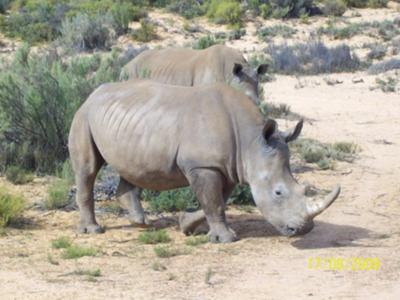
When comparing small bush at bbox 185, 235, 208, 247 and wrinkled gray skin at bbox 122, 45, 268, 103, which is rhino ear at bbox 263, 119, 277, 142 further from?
wrinkled gray skin at bbox 122, 45, 268, 103

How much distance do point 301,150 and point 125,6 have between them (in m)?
18.8

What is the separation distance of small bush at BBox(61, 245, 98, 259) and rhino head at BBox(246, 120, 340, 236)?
166 centimetres

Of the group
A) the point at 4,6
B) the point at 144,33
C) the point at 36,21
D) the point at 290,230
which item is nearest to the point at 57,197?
the point at 290,230

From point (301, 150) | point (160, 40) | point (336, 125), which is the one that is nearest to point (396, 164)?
point (301, 150)

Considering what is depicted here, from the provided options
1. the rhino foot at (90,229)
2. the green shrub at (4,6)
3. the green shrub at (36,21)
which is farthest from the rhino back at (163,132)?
the green shrub at (4,6)

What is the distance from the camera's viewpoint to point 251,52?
2714cm

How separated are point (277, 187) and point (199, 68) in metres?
5.88

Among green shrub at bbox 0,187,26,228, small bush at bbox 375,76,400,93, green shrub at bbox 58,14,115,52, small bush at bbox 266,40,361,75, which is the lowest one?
green shrub at bbox 58,14,115,52

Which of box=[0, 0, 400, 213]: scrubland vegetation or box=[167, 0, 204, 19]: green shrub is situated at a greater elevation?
box=[0, 0, 400, 213]: scrubland vegetation

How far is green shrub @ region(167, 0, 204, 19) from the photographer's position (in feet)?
112

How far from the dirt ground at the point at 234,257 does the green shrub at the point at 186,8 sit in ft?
69.9

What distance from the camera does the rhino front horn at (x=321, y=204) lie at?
875 centimetres

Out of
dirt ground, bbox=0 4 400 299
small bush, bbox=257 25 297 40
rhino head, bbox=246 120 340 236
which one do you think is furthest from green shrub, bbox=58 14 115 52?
rhino head, bbox=246 120 340 236

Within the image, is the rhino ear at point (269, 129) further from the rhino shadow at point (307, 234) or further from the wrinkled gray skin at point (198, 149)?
the rhino shadow at point (307, 234)
